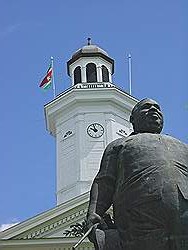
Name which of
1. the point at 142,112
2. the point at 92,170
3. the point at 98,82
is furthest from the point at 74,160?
the point at 142,112

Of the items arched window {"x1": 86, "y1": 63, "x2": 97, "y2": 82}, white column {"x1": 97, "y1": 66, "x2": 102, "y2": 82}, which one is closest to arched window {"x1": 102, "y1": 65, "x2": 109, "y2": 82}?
white column {"x1": 97, "y1": 66, "x2": 102, "y2": 82}

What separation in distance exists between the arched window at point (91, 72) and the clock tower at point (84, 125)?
62 mm

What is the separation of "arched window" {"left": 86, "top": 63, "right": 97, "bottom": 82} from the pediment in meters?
10.7

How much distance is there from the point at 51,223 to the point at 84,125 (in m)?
7.93

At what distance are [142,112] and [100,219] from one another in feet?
2.68

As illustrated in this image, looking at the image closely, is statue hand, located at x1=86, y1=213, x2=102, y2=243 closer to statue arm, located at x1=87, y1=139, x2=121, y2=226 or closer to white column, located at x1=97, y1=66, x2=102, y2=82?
statue arm, located at x1=87, y1=139, x2=121, y2=226

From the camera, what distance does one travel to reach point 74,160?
3375 cm

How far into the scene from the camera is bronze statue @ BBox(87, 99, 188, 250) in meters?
4.25

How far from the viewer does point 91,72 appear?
3775 cm

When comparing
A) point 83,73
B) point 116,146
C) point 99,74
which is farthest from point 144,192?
point 83,73

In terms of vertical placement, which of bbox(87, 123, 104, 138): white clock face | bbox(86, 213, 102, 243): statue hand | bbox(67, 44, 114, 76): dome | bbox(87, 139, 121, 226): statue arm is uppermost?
bbox(67, 44, 114, 76): dome

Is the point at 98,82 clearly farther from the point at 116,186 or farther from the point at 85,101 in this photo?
the point at 116,186

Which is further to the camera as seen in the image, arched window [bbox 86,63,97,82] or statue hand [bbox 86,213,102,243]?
arched window [bbox 86,63,97,82]

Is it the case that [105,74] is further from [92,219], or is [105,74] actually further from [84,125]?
[92,219]
